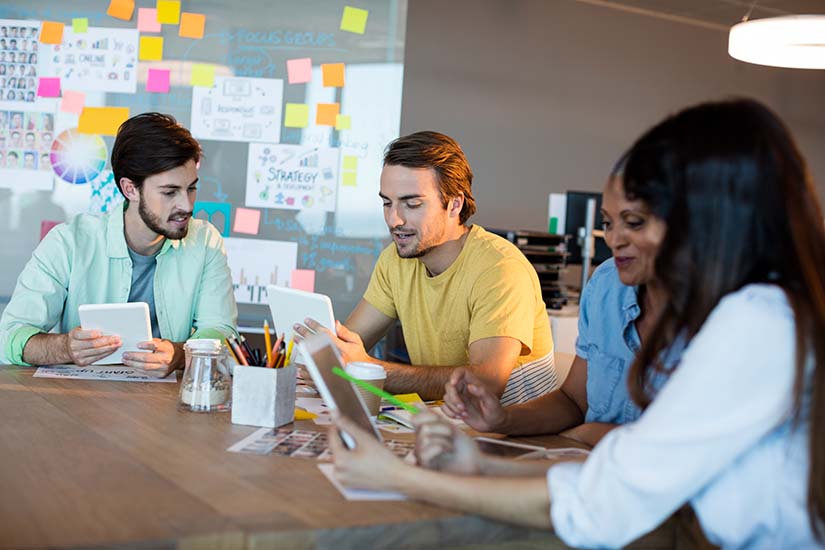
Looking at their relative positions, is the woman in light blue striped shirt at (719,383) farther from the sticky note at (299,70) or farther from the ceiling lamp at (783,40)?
the sticky note at (299,70)

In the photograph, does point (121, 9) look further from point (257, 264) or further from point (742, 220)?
point (742, 220)

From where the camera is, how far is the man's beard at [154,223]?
7.77ft

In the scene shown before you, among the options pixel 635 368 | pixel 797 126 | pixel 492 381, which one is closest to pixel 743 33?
pixel 492 381

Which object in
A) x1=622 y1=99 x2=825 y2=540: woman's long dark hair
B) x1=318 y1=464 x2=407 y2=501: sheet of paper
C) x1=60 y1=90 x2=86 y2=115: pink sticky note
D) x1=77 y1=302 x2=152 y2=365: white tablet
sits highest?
x1=60 y1=90 x2=86 y2=115: pink sticky note

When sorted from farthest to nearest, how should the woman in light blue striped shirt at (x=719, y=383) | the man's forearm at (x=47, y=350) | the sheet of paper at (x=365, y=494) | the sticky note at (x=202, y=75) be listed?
the sticky note at (x=202, y=75) → the man's forearm at (x=47, y=350) → the sheet of paper at (x=365, y=494) → the woman in light blue striped shirt at (x=719, y=383)

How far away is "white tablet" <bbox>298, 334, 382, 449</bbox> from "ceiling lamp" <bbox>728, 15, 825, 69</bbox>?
218 cm

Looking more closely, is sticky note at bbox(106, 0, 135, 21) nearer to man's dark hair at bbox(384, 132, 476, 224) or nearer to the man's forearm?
man's dark hair at bbox(384, 132, 476, 224)

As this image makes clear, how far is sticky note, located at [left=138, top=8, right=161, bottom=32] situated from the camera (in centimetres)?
358

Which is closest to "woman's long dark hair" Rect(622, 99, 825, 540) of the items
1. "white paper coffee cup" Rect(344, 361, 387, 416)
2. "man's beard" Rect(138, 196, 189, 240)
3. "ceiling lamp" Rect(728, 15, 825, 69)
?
"white paper coffee cup" Rect(344, 361, 387, 416)

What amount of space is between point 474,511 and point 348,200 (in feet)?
9.20

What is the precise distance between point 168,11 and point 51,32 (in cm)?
49

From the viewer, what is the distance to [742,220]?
3.29 ft

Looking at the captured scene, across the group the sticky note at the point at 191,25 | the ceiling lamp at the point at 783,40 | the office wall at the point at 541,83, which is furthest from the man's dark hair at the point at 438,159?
the office wall at the point at 541,83

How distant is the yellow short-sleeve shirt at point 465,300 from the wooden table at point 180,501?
884mm
